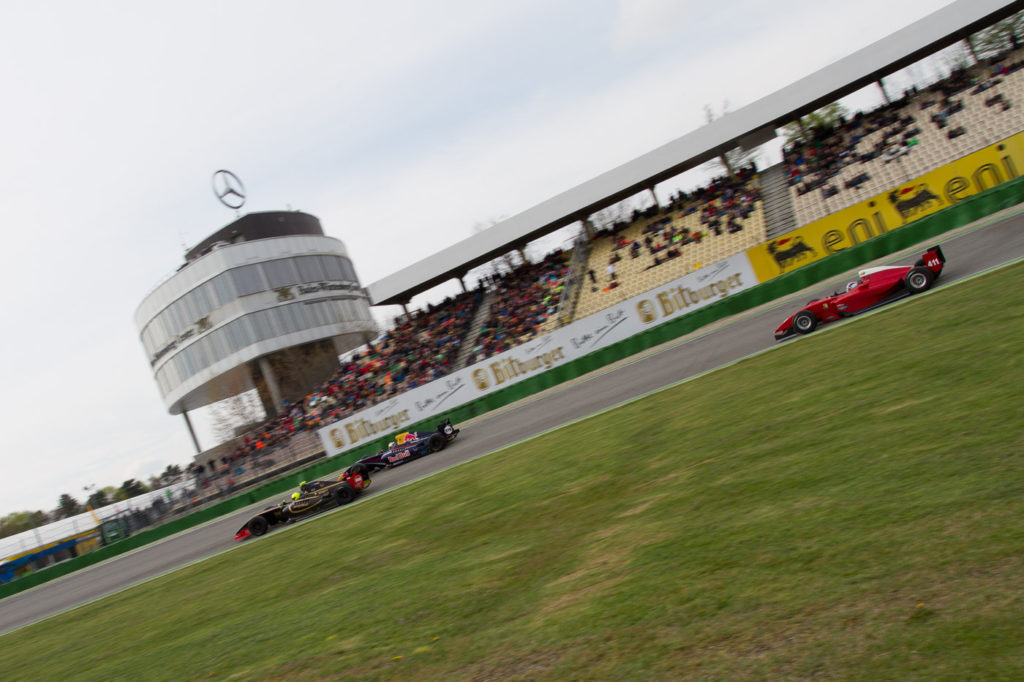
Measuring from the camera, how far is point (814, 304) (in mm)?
17094

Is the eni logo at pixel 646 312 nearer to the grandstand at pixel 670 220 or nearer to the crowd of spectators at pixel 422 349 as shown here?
the grandstand at pixel 670 220

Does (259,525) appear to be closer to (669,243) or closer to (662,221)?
(669,243)

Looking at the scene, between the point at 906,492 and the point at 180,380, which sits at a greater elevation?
the point at 180,380

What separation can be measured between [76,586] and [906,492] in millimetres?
26439

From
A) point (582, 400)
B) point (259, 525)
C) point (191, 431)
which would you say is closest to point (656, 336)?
point (582, 400)

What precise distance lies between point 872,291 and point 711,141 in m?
23.1

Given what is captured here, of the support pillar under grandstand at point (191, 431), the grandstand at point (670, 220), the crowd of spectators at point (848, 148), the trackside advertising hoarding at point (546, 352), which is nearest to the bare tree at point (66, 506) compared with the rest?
the support pillar under grandstand at point (191, 431)

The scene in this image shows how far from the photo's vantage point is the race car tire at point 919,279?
16547 millimetres

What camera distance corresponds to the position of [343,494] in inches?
719

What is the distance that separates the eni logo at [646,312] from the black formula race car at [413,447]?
37.6 ft

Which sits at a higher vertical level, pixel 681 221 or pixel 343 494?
pixel 681 221

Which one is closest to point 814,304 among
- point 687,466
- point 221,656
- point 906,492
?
point 687,466

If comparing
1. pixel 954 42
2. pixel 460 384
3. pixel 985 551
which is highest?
pixel 954 42

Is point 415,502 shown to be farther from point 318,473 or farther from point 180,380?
point 180,380
